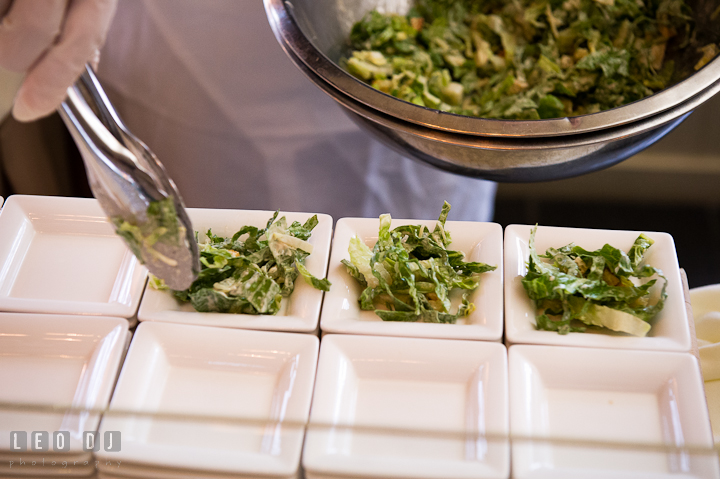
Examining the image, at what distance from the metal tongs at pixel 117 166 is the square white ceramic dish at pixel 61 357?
13 centimetres

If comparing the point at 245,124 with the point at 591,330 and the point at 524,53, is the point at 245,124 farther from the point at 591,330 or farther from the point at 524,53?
the point at 591,330

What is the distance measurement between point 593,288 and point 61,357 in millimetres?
658

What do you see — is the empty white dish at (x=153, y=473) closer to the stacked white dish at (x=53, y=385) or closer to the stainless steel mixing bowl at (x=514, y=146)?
the stacked white dish at (x=53, y=385)

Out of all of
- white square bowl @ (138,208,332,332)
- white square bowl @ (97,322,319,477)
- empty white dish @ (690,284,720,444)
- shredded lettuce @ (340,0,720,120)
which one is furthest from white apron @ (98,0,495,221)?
empty white dish @ (690,284,720,444)

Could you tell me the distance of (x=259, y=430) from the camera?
54 cm

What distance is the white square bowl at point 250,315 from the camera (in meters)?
0.75

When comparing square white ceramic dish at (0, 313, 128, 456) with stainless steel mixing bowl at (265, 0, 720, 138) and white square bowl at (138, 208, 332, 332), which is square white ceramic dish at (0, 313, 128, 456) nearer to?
white square bowl at (138, 208, 332, 332)

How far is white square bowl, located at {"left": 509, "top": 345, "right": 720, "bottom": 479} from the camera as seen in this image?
0.60 meters

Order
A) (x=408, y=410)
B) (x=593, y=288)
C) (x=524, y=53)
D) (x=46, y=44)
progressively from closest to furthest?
1. (x=46, y=44)
2. (x=408, y=410)
3. (x=593, y=288)
4. (x=524, y=53)

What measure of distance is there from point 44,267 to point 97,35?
0.38 meters

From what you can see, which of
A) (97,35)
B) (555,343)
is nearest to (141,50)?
(97,35)

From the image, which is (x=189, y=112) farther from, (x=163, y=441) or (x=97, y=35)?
(x=163, y=441)

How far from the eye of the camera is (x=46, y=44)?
54 cm

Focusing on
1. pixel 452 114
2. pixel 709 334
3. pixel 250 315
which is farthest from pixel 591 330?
pixel 250 315
